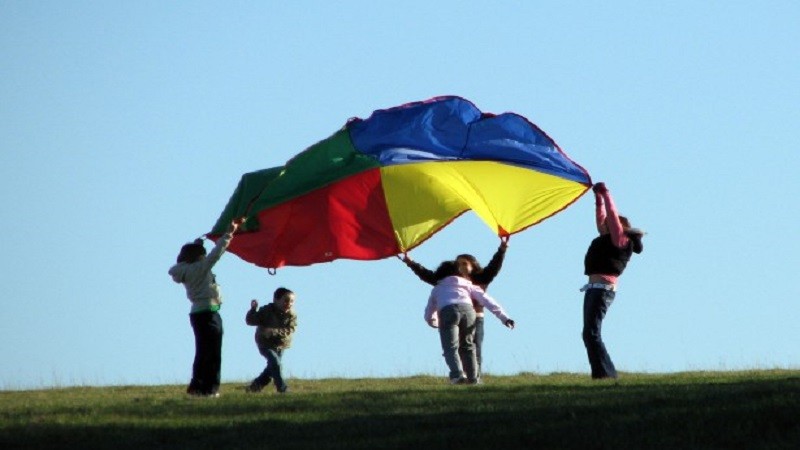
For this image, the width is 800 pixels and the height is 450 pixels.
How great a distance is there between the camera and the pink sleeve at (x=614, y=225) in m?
22.5

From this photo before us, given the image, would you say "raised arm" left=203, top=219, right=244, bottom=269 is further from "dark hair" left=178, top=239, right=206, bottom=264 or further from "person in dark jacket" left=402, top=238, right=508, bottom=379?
"person in dark jacket" left=402, top=238, right=508, bottom=379

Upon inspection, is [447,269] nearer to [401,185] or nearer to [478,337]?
[478,337]

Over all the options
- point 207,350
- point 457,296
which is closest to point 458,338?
point 457,296

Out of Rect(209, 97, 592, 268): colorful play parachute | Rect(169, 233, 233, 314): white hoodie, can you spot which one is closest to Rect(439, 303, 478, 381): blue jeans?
Rect(209, 97, 592, 268): colorful play parachute

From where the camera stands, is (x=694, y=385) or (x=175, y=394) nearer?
(x=694, y=385)

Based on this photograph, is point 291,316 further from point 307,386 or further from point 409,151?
point 409,151

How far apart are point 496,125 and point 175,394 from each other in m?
6.44

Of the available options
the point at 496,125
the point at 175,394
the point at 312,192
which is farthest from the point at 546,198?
the point at 175,394

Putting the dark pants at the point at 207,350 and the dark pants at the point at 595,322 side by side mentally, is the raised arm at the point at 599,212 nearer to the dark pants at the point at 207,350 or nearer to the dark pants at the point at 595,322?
the dark pants at the point at 595,322

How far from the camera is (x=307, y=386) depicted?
983 inches

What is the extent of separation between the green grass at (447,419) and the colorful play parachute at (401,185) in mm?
5907

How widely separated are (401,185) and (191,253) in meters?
5.65

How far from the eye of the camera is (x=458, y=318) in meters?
23.1

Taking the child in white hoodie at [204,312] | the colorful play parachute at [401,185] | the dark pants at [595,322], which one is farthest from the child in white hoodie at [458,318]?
A: the child in white hoodie at [204,312]
